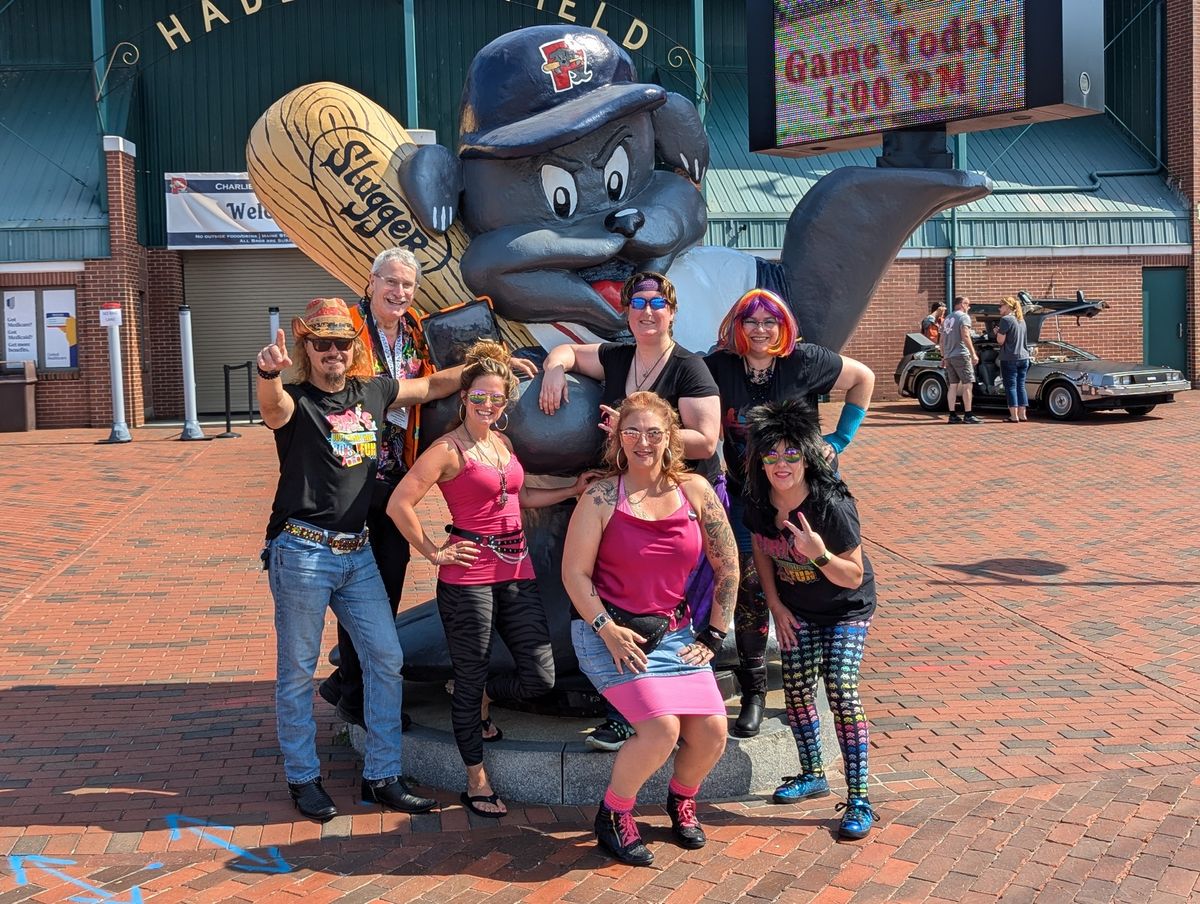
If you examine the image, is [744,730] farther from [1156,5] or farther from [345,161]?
[1156,5]

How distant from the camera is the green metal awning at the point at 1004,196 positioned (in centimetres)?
1959

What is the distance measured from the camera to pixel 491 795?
13.8 ft

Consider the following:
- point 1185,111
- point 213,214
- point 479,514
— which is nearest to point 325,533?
point 479,514

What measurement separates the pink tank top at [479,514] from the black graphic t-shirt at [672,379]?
51 centimetres

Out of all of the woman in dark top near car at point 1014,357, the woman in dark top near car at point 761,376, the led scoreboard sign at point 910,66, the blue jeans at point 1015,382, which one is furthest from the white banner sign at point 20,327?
the woman in dark top near car at point 761,376

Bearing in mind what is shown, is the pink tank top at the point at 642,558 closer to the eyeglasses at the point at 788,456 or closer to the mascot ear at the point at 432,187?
the eyeglasses at the point at 788,456

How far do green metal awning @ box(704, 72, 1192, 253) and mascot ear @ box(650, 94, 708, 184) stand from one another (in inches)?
560

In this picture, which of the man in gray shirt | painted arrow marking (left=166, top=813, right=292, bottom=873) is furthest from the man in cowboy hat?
the man in gray shirt

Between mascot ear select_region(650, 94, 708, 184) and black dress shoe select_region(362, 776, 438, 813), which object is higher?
mascot ear select_region(650, 94, 708, 184)

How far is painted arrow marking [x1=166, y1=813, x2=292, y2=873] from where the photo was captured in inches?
153

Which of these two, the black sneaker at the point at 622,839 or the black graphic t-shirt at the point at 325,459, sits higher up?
the black graphic t-shirt at the point at 325,459

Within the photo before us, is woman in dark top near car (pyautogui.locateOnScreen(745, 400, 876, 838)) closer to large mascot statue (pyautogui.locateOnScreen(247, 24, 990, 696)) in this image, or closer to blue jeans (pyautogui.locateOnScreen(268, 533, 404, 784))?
large mascot statue (pyautogui.locateOnScreen(247, 24, 990, 696))

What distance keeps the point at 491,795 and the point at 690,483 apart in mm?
1320

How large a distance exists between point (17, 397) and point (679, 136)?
15.5 m
